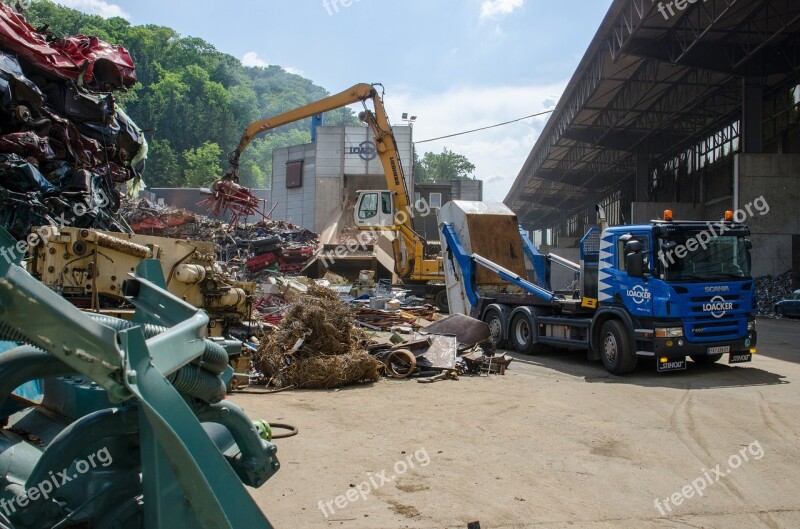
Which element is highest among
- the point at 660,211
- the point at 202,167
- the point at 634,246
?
the point at 202,167

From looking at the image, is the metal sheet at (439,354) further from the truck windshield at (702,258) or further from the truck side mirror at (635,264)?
the truck windshield at (702,258)

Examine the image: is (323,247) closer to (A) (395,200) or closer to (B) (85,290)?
(A) (395,200)

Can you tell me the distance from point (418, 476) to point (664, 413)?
3.71 metres

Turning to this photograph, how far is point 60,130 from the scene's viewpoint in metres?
9.12

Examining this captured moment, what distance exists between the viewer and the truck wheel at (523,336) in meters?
12.3

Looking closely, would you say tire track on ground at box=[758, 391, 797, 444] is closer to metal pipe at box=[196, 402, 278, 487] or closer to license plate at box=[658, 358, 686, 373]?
license plate at box=[658, 358, 686, 373]

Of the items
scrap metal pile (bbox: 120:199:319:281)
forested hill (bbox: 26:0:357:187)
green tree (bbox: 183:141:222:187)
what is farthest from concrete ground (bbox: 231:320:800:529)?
green tree (bbox: 183:141:222:187)

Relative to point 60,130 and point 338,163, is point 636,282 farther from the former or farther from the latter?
point 338,163

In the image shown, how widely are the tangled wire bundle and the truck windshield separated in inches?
183

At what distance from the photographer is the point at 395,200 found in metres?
20.2

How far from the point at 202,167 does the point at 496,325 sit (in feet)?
196

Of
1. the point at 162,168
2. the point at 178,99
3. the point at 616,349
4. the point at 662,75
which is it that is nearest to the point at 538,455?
the point at 616,349

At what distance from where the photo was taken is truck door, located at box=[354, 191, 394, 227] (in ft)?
64.6

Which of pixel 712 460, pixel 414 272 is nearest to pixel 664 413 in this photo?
pixel 712 460
